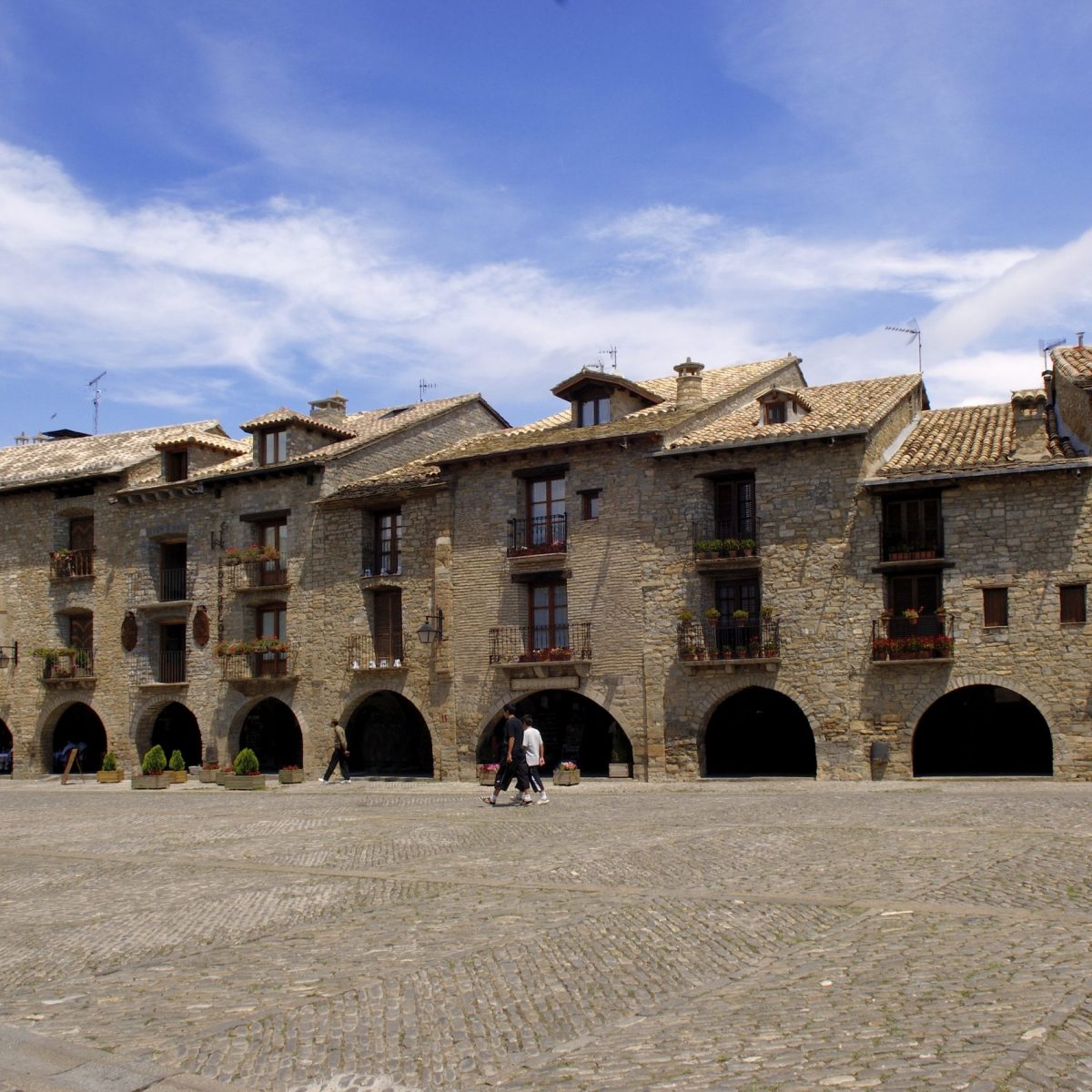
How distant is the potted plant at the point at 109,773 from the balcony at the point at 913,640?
21023 millimetres

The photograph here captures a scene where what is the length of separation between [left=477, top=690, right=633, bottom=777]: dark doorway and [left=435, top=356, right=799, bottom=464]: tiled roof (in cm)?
651

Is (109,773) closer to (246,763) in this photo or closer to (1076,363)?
(246,763)

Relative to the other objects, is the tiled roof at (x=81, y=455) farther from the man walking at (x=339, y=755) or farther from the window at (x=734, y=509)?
the window at (x=734, y=509)

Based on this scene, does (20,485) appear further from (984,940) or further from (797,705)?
(984,940)

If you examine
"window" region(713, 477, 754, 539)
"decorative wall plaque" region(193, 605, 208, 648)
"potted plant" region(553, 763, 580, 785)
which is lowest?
"potted plant" region(553, 763, 580, 785)

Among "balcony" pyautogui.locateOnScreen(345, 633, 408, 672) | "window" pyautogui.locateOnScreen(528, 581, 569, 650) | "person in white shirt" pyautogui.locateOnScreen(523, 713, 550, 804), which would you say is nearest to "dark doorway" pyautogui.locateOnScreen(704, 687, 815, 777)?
"window" pyautogui.locateOnScreen(528, 581, 569, 650)

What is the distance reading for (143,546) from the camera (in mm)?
39750

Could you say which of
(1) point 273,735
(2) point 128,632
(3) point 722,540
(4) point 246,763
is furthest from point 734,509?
(2) point 128,632

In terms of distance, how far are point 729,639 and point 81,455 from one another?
24.2 meters

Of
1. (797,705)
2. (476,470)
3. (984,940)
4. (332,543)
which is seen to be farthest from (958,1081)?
(332,543)

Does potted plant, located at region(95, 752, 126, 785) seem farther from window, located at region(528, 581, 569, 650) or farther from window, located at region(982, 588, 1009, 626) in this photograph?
window, located at region(982, 588, 1009, 626)

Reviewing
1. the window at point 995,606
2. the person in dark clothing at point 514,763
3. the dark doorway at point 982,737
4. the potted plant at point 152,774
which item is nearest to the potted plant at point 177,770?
the potted plant at point 152,774

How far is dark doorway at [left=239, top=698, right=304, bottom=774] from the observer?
39281 mm

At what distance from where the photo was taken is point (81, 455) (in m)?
44.1
